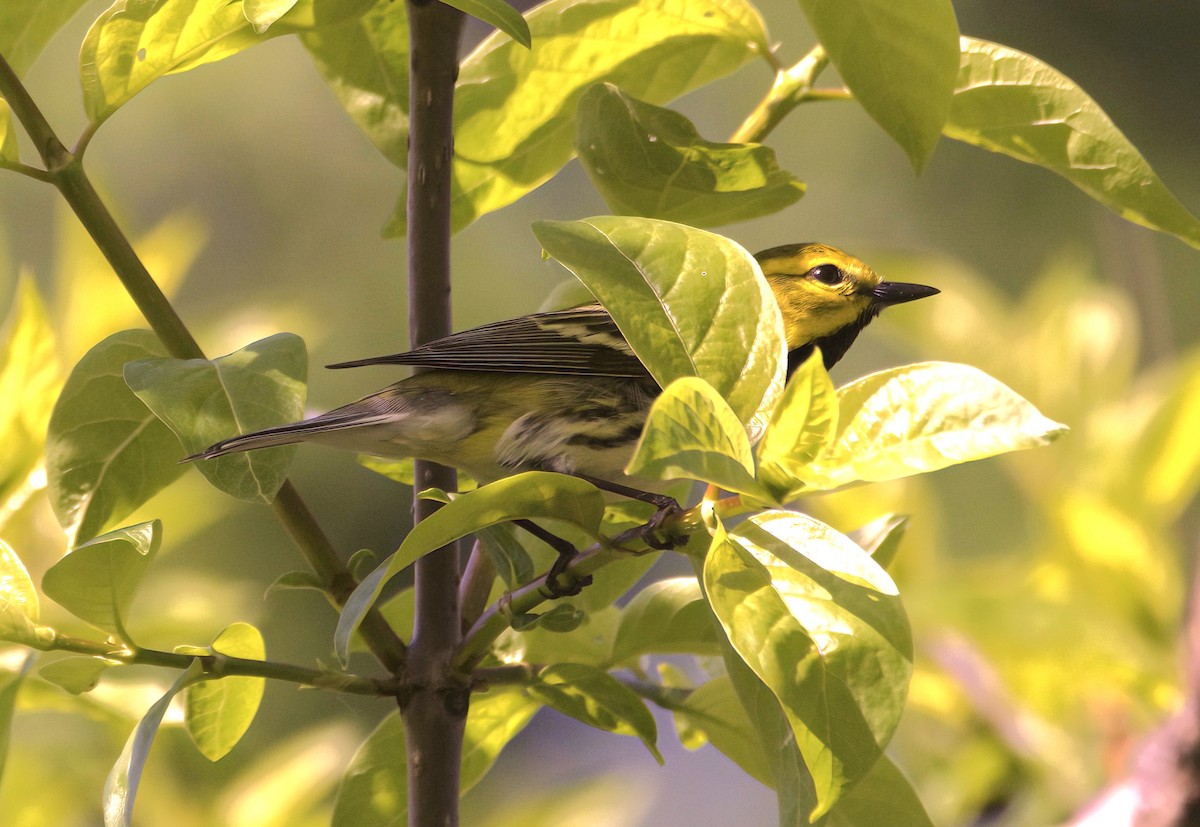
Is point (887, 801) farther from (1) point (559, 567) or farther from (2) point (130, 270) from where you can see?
(2) point (130, 270)

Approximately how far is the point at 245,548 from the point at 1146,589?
269 centimetres

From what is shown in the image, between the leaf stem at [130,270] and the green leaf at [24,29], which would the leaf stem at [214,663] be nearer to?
the leaf stem at [130,270]

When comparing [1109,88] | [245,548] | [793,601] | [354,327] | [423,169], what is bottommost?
[245,548]

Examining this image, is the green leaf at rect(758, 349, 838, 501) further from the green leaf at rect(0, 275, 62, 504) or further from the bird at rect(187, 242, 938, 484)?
the green leaf at rect(0, 275, 62, 504)

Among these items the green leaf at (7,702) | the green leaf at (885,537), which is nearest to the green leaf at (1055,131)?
the green leaf at (885,537)

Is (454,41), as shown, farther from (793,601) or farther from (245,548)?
(245,548)

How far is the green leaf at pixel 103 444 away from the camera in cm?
75

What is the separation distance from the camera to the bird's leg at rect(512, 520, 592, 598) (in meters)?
0.68

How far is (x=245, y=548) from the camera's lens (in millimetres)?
3398

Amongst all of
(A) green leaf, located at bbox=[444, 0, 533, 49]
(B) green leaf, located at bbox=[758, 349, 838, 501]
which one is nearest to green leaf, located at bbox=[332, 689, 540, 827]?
(B) green leaf, located at bbox=[758, 349, 838, 501]

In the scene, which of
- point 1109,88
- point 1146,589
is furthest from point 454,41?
point 1109,88

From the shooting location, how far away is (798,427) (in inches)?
23.2

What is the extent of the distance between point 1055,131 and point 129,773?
66cm

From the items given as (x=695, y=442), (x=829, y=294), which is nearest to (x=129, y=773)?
(x=695, y=442)
